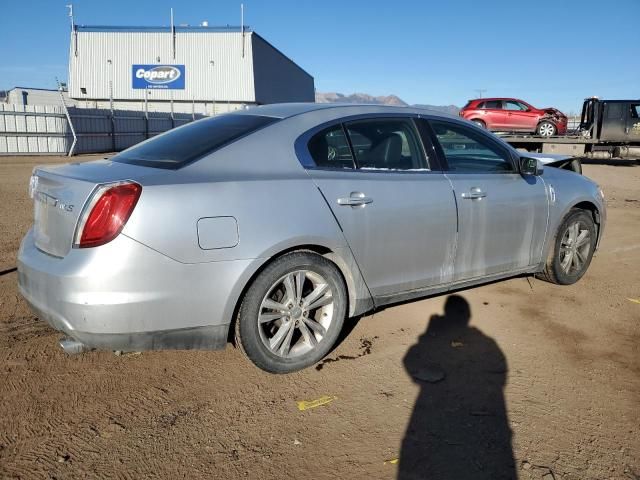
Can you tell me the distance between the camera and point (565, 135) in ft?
70.4

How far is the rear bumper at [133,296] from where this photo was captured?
8.65 feet

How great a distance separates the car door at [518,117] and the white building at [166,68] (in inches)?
969

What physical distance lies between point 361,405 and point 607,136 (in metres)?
21.4

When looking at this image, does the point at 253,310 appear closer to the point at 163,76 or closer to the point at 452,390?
the point at 452,390

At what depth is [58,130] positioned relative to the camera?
2003cm

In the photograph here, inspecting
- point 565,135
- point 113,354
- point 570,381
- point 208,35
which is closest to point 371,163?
point 570,381

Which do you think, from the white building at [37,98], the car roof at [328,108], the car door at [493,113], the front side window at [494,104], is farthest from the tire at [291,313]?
the white building at [37,98]

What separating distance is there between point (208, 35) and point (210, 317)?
43722 mm

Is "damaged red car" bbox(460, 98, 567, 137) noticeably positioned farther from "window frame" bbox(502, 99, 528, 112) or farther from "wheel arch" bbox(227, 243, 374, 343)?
"wheel arch" bbox(227, 243, 374, 343)

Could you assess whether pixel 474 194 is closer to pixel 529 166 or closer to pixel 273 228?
pixel 529 166

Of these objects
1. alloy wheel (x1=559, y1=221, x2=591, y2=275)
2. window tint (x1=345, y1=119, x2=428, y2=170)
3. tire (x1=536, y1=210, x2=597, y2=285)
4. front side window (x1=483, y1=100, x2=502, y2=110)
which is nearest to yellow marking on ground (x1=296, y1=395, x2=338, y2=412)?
window tint (x1=345, y1=119, x2=428, y2=170)

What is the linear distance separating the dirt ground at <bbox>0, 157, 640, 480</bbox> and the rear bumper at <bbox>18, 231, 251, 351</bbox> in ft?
1.33

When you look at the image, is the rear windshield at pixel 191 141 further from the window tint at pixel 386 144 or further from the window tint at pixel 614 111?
the window tint at pixel 614 111

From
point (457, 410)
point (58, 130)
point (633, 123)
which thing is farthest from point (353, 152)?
point (633, 123)
